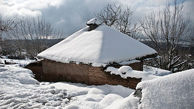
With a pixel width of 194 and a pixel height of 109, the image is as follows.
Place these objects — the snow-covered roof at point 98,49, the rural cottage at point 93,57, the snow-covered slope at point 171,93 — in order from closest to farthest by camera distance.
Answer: the snow-covered slope at point 171,93
the rural cottage at point 93,57
the snow-covered roof at point 98,49

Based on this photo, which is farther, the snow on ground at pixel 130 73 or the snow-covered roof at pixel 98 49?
the snow-covered roof at pixel 98 49

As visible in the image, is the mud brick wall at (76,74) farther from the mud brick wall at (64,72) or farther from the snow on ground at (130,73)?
the snow on ground at (130,73)

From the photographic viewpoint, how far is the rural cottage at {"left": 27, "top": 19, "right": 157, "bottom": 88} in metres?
7.54

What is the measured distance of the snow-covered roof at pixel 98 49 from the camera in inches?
312

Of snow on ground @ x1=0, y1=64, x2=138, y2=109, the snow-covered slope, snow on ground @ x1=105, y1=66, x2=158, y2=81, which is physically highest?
the snow-covered slope

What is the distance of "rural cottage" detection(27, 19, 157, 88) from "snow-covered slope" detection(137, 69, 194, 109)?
12.1ft

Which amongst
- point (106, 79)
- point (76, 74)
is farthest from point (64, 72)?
point (106, 79)

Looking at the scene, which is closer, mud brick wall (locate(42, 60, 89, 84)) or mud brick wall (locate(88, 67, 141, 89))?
mud brick wall (locate(88, 67, 141, 89))

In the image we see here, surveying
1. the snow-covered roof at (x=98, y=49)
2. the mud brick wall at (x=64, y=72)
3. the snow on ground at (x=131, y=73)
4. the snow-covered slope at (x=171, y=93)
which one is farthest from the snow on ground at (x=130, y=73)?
the snow-covered slope at (x=171, y=93)

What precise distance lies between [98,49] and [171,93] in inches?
243

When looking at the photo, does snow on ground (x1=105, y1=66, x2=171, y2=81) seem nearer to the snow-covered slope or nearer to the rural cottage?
the rural cottage

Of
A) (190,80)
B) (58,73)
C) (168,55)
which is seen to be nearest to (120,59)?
(58,73)

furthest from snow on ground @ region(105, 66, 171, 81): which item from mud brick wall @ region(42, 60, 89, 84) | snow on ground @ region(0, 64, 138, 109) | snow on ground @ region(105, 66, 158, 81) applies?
mud brick wall @ region(42, 60, 89, 84)

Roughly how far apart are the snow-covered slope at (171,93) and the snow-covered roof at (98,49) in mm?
5030
